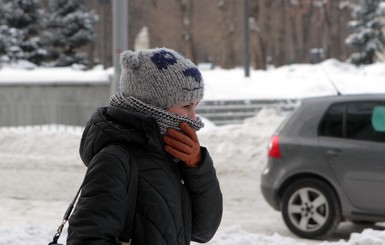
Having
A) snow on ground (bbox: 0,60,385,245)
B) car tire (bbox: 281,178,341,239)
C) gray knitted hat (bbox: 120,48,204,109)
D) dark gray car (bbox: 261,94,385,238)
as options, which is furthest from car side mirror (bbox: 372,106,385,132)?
gray knitted hat (bbox: 120,48,204,109)

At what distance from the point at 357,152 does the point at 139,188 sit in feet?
17.4

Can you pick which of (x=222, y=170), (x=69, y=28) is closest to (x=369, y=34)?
(x=69, y=28)

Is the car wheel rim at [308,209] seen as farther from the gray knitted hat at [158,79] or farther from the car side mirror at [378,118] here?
the gray knitted hat at [158,79]

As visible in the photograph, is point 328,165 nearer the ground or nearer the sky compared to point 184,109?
nearer the ground

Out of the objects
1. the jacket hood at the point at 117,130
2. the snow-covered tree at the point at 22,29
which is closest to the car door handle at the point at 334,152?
the jacket hood at the point at 117,130

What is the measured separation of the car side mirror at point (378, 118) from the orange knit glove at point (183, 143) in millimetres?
5323

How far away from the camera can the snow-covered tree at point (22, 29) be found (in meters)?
30.6

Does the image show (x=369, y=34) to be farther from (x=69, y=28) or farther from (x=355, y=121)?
(x=355, y=121)

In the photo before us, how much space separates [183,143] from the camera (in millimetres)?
2379

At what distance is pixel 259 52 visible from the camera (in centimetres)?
3503

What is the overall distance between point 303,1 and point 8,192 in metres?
52.7

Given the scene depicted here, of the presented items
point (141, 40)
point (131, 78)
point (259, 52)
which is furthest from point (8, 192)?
point (141, 40)

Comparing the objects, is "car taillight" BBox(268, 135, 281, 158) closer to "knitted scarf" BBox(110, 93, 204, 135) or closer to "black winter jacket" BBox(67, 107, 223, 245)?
"black winter jacket" BBox(67, 107, 223, 245)

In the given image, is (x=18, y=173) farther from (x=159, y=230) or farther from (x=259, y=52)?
(x=259, y=52)
